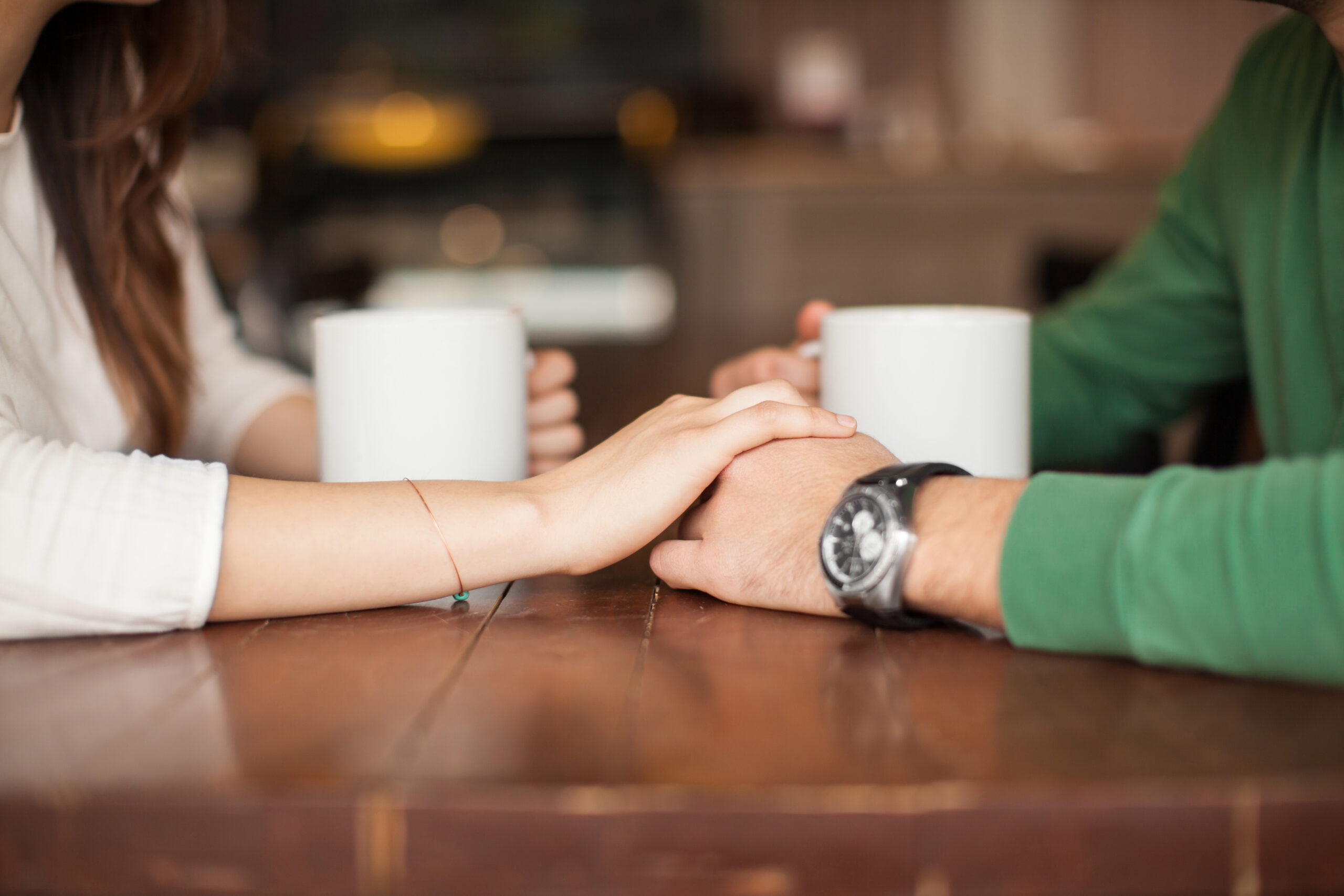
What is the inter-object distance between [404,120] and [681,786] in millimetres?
3821

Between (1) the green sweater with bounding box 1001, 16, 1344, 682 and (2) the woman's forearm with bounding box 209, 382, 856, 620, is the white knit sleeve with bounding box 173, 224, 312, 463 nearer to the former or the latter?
(2) the woman's forearm with bounding box 209, 382, 856, 620

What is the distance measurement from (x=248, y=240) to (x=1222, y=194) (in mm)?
3305

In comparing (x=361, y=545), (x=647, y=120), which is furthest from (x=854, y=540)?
(x=647, y=120)

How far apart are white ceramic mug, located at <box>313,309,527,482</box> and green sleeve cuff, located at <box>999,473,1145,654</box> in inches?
12.9

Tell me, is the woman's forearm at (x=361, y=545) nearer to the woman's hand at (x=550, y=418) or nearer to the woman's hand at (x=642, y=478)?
the woman's hand at (x=642, y=478)

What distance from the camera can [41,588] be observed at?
0.51 meters

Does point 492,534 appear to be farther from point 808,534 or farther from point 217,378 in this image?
point 217,378

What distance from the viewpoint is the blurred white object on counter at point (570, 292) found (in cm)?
346

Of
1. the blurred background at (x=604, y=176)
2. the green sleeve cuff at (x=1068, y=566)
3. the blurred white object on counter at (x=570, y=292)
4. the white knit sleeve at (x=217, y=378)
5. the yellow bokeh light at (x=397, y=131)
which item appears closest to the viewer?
the green sleeve cuff at (x=1068, y=566)

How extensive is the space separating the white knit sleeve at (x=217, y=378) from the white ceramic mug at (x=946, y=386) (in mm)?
588

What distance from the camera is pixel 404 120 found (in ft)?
12.6

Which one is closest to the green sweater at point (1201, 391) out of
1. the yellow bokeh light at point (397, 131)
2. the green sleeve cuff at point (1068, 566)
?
the green sleeve cuff at point (1068, 566)

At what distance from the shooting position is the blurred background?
10.8ft

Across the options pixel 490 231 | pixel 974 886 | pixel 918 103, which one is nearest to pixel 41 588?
pixel 974 886
